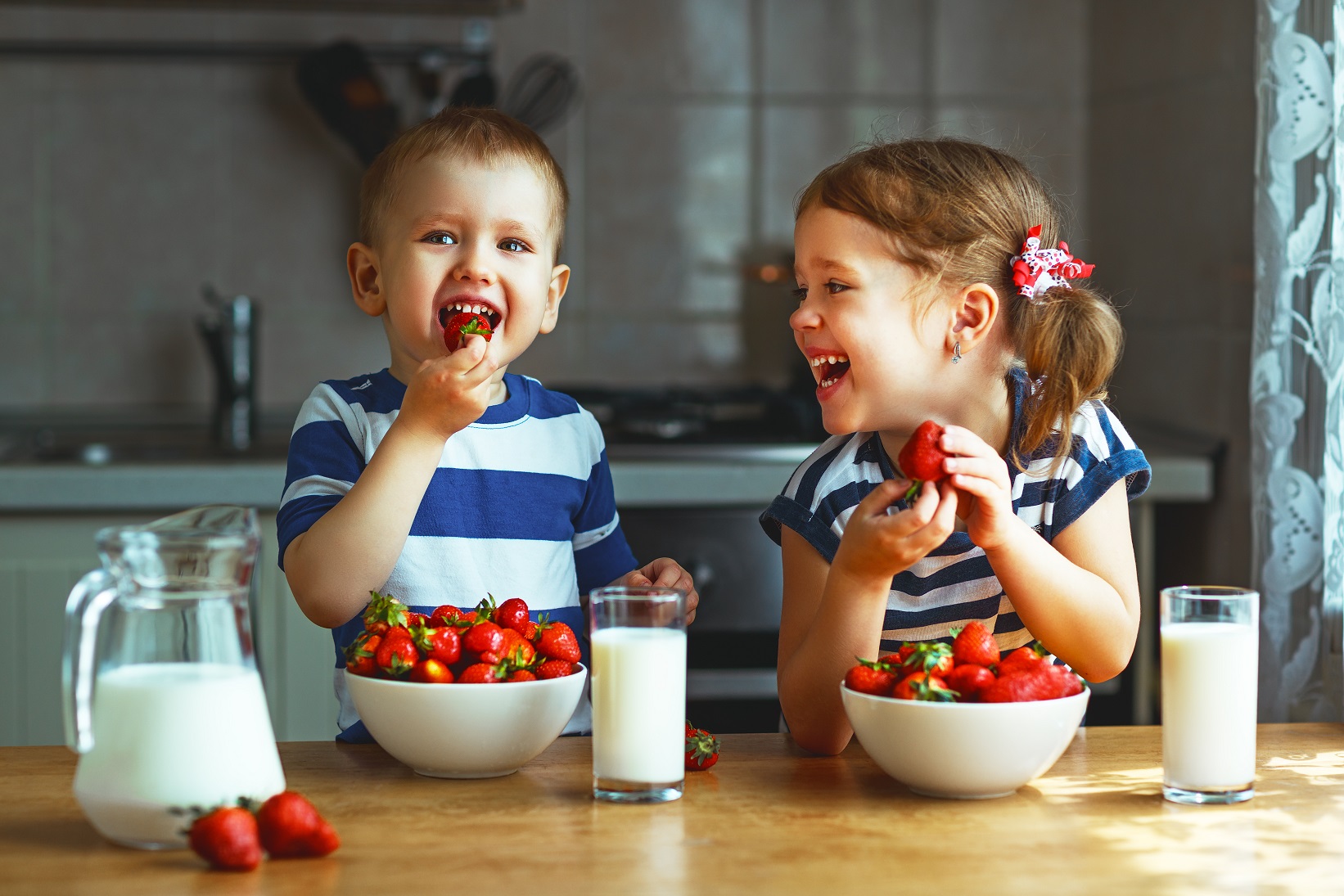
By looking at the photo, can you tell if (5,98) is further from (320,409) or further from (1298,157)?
(1298,157)

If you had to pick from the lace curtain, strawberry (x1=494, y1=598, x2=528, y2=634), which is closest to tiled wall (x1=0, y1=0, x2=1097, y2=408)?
the lace curtain

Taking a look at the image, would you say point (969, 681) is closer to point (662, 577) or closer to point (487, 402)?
point (662, 577)

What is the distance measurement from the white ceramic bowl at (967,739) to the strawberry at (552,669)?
190 millimetres

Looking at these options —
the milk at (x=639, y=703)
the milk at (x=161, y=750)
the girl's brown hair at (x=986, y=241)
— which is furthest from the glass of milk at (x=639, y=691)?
the girl's brown hair at (x=986, y=241)

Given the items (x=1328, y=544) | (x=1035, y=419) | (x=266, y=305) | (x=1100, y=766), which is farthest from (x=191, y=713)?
(x=266, y=305)

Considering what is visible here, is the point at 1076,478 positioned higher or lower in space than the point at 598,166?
lower

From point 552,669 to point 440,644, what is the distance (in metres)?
0.08

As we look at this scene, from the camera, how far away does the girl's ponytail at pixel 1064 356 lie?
1181mm

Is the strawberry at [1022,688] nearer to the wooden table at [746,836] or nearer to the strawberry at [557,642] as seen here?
the wooden table at [746,836]

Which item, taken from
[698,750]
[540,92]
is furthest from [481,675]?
[540,92]

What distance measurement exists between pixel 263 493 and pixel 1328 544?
4.54ft

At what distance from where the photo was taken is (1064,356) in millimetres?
1187

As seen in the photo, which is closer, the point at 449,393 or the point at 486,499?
the point at 449,393

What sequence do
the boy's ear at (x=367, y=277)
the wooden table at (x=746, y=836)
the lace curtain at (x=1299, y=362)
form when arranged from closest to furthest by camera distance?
the wooden table at (x=746, y=836) < the boy's ear at (x=367, y=277) < the lace curtain at (x=1299, y=362)
